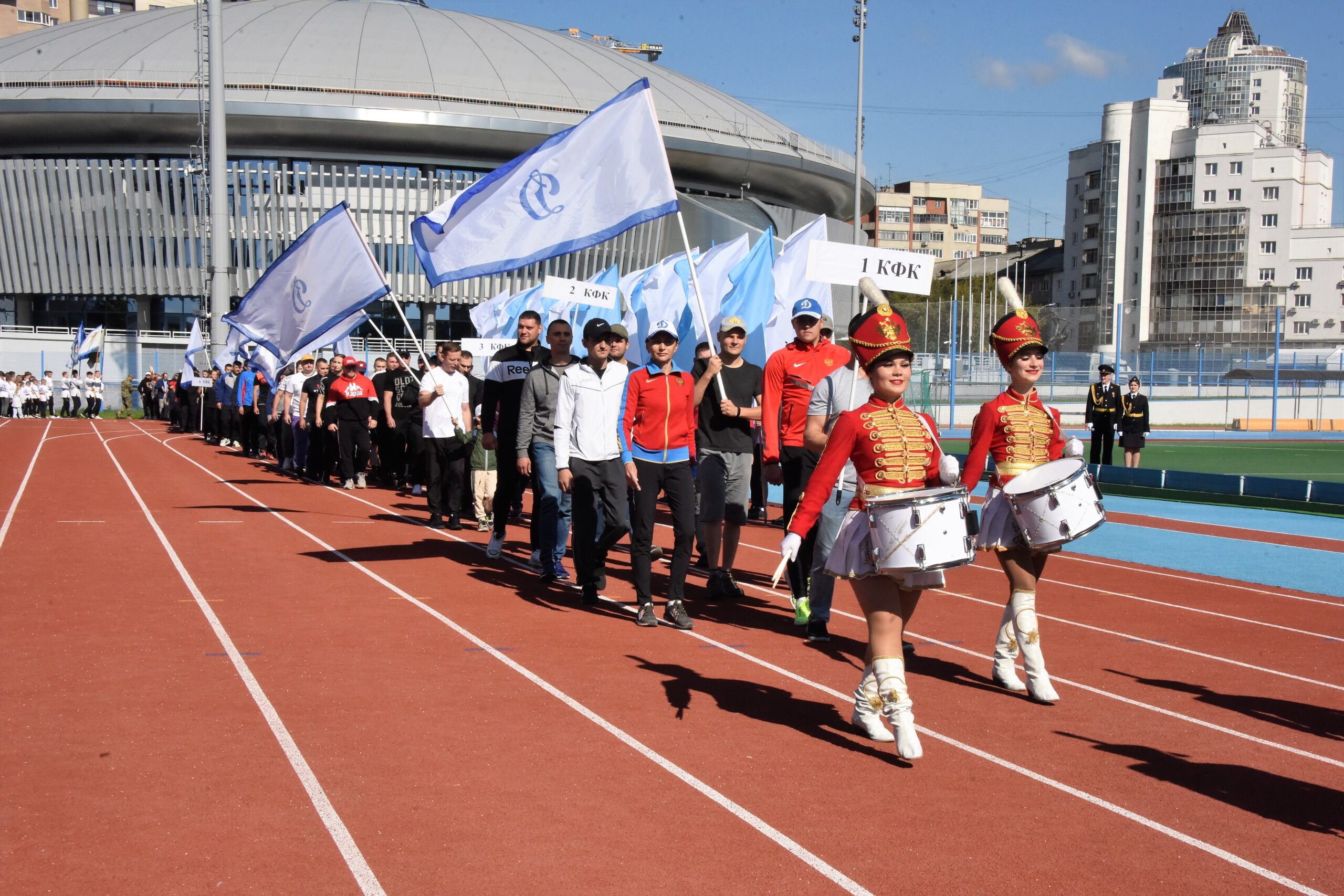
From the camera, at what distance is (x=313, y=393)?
19.8m

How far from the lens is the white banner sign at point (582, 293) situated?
15.0 meters

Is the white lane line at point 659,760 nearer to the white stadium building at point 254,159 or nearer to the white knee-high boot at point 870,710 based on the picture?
the white knee-high boot at point 870,710

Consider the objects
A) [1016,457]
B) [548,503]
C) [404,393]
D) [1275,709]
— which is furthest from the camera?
[404,393]

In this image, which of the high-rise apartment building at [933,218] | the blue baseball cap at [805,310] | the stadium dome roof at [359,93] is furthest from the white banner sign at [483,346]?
the high-rise apartment building at [933,218]

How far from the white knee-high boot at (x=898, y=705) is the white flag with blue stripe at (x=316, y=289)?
7883 mm

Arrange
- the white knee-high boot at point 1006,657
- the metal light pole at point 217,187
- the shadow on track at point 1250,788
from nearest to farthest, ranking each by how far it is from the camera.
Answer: the shadow on track at point 1250,788 → the white knee-high boot at point 1006,657 → the metal light pole at point 217,187

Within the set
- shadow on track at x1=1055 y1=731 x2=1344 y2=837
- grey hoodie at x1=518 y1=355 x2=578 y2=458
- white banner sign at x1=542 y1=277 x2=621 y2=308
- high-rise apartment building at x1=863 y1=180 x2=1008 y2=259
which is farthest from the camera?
high-rise apartment building at x1=863 y1=180 x2=1008 y2=259

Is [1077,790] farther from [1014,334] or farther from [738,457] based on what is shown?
[738,457]

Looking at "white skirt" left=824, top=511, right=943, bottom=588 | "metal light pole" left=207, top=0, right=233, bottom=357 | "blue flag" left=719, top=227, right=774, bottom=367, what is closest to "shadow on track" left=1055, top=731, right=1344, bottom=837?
"white skirt" left=824, top=511, right=943, bottom=588

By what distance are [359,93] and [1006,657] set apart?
5828 cm

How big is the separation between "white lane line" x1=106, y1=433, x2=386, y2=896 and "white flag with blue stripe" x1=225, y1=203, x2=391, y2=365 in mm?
3953

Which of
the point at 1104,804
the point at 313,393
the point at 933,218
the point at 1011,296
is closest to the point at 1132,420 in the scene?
the point at 313,393

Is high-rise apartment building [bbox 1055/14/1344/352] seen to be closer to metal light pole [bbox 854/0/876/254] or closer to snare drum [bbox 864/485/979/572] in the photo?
metal light pole [bbox 854/0/876/254]

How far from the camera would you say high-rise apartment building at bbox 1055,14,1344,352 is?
3976 inches
